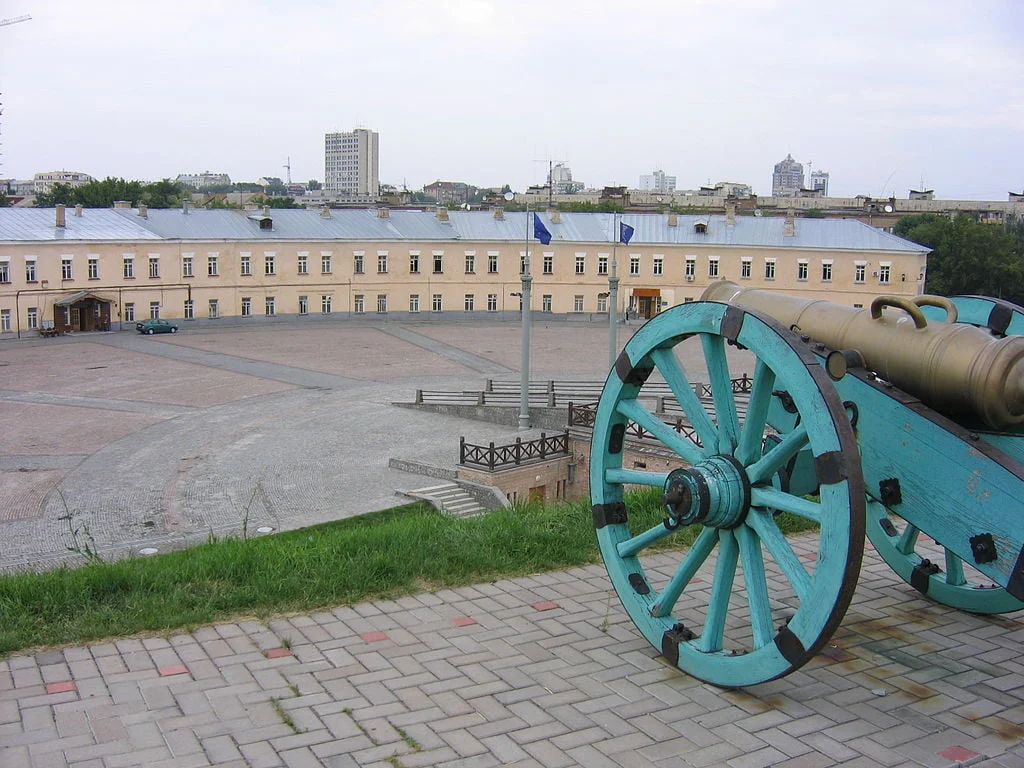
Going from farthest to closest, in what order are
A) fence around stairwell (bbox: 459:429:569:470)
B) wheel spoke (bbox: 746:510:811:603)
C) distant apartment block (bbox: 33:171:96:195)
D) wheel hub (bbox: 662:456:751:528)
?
distant apartment block (bbox: 33:171:96:195), fence around stairwell (bbox: 459:429:569:470), wheel hub (bbox: 662:456:751:528), wheel spoke (bbox: 746:510:811:603)

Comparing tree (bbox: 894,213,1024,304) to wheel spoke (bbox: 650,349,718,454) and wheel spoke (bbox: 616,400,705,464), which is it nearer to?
wheel spoke (bbox: 616,400,705,464)

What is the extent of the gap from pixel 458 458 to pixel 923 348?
58.9ft

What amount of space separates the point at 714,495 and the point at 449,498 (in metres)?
14.9

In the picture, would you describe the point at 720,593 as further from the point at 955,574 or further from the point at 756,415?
the point at 955,574

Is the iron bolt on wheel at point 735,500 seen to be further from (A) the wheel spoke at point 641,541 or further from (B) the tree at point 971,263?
(B) the tree at point 971,263

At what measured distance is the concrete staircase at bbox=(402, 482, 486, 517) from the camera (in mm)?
19594

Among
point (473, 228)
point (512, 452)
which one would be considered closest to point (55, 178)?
point (473, 228)

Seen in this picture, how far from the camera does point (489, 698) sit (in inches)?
211

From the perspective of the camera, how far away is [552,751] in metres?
4.79

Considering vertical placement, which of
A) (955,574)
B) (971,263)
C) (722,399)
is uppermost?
(722,399)

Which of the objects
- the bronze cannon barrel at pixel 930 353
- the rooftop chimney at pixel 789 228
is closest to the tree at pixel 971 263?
the rooftop chimney at pixel 789 228

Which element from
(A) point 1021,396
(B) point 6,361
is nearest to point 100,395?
(B) point 6,361

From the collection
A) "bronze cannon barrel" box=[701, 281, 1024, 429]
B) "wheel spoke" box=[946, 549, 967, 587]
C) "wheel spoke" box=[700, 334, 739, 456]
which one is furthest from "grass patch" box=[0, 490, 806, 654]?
"bronze cannon barrel" box=[701, 281, 1024, 429]

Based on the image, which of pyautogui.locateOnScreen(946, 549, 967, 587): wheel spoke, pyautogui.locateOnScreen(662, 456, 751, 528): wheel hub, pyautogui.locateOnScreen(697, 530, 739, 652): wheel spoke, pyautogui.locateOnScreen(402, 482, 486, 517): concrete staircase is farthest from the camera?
pyautogui.locateOnScreen(402, 482, 486, 517): concrete staircase
